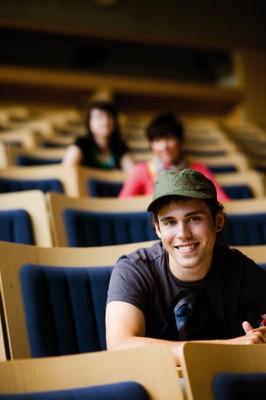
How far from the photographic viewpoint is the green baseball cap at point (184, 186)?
626mm

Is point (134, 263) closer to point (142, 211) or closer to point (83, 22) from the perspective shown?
point (142, 211)

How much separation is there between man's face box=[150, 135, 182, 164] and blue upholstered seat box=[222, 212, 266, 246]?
0.28m

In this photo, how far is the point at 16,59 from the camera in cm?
351

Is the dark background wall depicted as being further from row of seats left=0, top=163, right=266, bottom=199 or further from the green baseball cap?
the green baseball cap

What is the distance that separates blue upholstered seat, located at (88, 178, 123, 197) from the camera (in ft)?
4.11

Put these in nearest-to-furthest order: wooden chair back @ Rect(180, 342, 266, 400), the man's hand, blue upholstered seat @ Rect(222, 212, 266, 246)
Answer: wooden chair back @ Rect(180, 342, 266, 400), the man's hand, blue upholstered seat @ Rect(222, 212, 266, 246)

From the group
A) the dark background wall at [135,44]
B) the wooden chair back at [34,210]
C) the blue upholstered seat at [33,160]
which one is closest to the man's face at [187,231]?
the wooden chair back at [34,210]

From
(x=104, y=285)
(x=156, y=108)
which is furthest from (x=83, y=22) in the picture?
(x=104, y=285)

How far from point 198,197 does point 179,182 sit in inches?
0.9

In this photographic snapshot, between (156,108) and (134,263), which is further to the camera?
(156,108)

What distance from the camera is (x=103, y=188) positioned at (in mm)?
1288

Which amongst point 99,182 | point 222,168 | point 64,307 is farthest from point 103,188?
point 64,307

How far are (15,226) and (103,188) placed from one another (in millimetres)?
390

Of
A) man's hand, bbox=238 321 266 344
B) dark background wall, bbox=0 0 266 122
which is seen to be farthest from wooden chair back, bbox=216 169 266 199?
dark background wall, bbox=0 0 266 122
